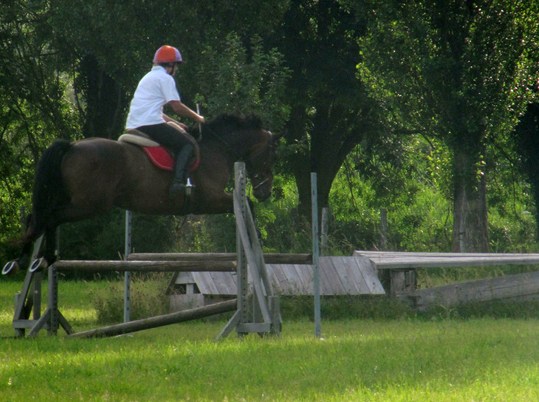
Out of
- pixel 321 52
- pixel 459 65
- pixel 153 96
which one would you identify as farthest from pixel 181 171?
pixel 321 52

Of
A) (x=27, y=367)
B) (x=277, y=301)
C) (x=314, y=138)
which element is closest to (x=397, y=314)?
(x=277, y=301)

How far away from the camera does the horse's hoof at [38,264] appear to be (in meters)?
13.4

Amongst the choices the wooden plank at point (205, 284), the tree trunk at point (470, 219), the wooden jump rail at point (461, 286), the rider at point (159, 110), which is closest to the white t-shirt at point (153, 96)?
the rider at point (159, 110)

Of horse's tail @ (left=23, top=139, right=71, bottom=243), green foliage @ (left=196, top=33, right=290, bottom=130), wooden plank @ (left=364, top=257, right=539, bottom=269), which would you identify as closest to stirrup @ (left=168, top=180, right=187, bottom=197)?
horse's tail @ (left=23, top=139, right=71, bottom=243)

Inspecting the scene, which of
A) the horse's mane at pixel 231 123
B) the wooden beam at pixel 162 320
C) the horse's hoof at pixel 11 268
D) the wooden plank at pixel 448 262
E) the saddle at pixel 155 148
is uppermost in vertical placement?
the horse's mane at pixel 231 123

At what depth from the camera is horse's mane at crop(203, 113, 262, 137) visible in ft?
48.2

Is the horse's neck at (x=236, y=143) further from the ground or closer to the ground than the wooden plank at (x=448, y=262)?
further from the ground

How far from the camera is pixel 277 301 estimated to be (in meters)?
13.0

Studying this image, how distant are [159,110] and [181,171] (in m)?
0.71

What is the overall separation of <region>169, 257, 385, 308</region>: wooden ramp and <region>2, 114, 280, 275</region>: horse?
311 centimetres

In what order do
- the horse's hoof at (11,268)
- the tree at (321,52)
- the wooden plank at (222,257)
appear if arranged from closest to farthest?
the horse's hoof at (11,268) → the wooden plank at (222,257) → the tree at (321,52)

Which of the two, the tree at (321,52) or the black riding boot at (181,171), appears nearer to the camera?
the black riding boot at (181,171)

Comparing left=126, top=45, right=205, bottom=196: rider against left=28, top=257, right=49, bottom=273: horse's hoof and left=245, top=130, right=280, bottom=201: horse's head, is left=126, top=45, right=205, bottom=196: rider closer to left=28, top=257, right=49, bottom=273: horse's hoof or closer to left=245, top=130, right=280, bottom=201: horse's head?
left=245, top=130, right=280, bottom=201: horse's head

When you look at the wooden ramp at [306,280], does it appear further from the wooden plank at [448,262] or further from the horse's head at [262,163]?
the horse's head at [262,163]
